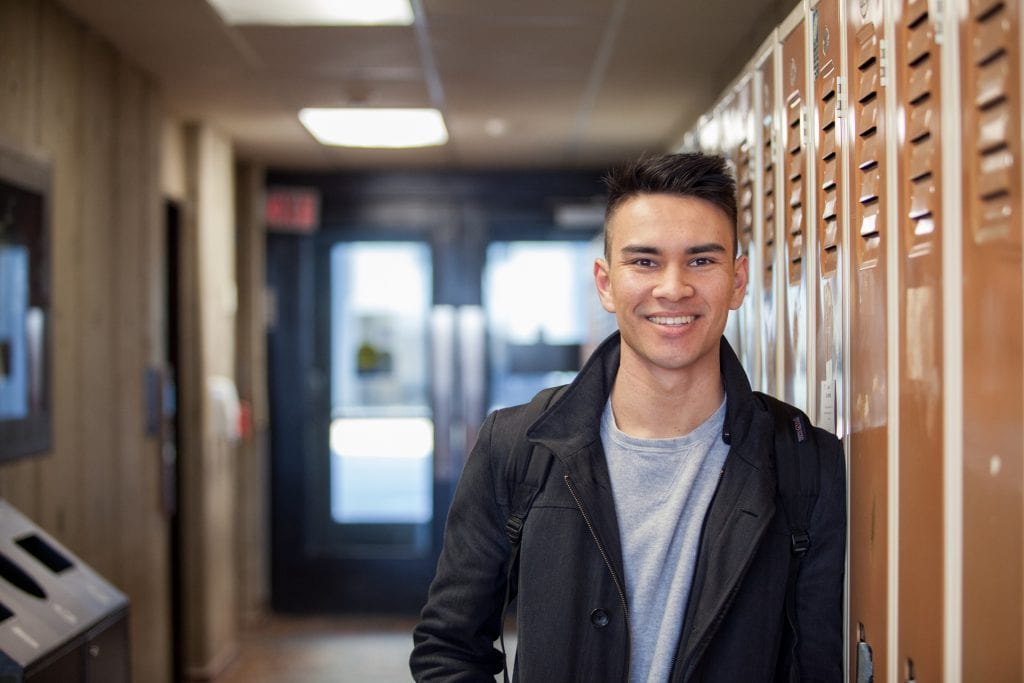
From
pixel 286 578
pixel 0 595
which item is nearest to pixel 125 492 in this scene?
pixel 0 595

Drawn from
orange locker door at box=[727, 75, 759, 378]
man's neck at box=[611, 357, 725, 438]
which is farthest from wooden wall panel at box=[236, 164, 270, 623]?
man's neck at box=[611, 357, 725, 438]

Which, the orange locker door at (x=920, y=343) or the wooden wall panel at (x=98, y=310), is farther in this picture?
the wooden wall panel at (x=98, y=310)

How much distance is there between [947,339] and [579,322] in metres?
5.45

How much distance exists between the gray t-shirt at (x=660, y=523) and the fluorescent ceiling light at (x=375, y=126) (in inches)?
134

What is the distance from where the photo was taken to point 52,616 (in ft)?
7.72

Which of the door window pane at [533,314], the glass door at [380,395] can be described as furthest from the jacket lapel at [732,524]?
the glass door at [380,395]

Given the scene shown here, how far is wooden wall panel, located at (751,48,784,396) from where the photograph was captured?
2.17 meters

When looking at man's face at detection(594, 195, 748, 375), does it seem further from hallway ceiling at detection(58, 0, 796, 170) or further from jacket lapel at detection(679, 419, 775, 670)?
hallway ceiling at detection(58, 0, 796, 170)

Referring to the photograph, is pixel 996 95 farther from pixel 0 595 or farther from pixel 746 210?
pixel 0 595

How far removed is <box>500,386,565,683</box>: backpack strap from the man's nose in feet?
0.88

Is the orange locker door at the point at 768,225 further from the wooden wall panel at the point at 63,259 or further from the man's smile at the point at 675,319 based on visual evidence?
the wooden wall panel at the point at 63,259

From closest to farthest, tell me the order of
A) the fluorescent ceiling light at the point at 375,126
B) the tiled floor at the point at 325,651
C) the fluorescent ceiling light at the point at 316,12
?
the fluorescent ceiling light at the point at 316,12 → the fluorescent ceiling light at the point at 375,126 → the tiled floor at the point at 325,651

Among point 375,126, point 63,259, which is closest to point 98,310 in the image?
point 63,259

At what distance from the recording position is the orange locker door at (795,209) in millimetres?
1951
